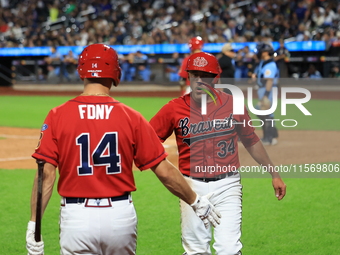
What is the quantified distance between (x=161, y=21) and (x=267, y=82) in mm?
18463

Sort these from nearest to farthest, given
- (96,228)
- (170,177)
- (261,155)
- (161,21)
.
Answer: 1. (96,228)
2. (170,177)
3. (261,155)
4. (161,21)

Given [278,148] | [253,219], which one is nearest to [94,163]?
[253,219]

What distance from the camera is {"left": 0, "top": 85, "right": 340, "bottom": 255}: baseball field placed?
18.3 feet

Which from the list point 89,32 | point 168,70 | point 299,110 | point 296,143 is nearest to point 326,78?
point 299,110

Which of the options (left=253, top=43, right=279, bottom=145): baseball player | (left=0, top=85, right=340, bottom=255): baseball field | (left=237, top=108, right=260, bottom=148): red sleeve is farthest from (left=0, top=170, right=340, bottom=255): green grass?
(left=253, top=43, right=279, bottom=145): baseball player

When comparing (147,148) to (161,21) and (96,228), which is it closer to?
(96,228)

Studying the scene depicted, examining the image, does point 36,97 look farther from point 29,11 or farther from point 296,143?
point 296,143

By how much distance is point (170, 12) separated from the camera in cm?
2892

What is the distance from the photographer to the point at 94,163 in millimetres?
3061

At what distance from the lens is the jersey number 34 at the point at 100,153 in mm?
3043

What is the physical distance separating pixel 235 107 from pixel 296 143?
7.64 meters

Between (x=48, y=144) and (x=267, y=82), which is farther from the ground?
(x=48, y=144)

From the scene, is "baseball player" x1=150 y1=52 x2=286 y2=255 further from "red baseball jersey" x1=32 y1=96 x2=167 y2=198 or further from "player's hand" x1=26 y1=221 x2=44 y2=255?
"player's hand" x1=26 y1=221 x2=44 y2=255

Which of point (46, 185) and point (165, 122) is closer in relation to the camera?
point (46, 185)
